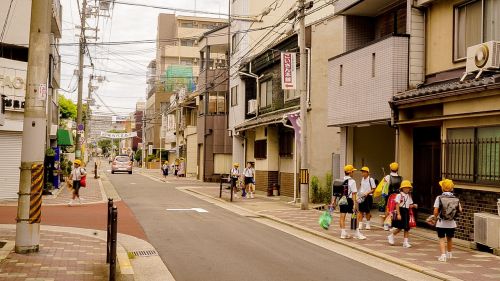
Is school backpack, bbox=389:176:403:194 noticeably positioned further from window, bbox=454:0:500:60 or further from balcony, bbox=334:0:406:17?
balcony, bbox=334:0:406:17

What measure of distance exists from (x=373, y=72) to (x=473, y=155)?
500 centimetres

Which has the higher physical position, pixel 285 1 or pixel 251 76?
pixel 285 1

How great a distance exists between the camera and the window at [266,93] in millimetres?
30417

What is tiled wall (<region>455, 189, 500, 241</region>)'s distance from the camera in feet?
41.0

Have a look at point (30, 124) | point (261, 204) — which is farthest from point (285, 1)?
point (30, 124)

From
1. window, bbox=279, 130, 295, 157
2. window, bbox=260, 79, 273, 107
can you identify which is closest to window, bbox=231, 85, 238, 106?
window, bbox=260, 79, 273, 107

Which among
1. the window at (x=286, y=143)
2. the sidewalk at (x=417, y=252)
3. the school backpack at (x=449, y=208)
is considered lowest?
the sidewalk at (x=417, y=252)

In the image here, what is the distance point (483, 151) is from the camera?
42.2ft

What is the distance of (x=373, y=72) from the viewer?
17250 millimetres

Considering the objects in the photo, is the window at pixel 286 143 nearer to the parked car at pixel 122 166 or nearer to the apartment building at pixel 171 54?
the parked car at pixel 122 166

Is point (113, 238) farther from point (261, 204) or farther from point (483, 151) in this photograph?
point (261, 204)

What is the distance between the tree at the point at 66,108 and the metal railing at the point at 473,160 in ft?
192

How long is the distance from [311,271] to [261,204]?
1403 cm

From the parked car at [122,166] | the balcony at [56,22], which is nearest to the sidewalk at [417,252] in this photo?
A: the balcony at [56,22]
